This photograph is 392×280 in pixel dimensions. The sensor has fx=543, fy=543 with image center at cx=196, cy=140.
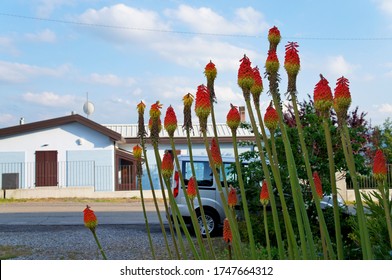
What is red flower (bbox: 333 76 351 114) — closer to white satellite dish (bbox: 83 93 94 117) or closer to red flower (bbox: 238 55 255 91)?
red flower (bbox: 238 55 255 91)

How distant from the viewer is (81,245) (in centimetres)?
877

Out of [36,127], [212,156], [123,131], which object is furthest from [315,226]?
[123,131]

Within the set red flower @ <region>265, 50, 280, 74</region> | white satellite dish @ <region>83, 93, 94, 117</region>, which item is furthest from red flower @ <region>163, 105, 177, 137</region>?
white satellite dish @ <region>83, 93, 94, 117</region>

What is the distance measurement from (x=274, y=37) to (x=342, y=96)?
293mm

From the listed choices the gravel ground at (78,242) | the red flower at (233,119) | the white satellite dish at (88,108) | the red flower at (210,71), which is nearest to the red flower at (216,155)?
the red flower at (233,119)

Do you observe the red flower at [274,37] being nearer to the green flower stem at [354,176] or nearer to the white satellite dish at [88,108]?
the green flower stem at [354,176]

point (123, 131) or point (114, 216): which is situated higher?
point (123, 131)

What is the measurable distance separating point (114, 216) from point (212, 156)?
1307 cm

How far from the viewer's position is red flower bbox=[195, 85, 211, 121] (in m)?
1.54

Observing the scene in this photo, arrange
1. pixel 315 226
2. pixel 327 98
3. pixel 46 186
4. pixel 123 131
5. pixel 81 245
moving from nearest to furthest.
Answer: pixel 327 98 < pixel 315 226 < pixel 81 245 < pixel 46 186 < pixel 123 131

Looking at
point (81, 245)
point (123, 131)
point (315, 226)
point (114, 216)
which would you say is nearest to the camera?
point (315, 226)

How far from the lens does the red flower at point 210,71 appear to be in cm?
162
